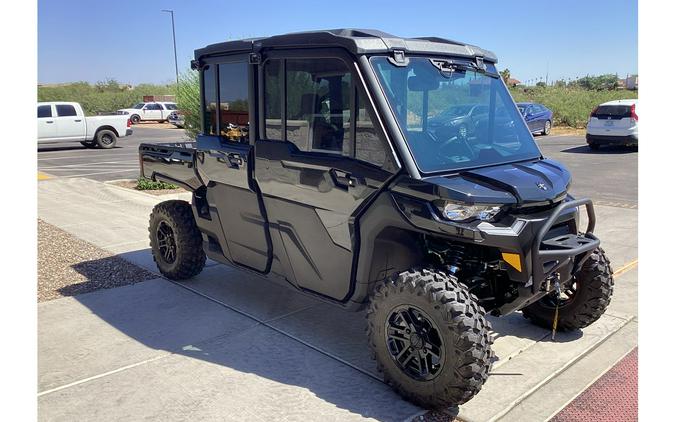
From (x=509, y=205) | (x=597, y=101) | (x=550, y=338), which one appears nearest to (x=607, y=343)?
(x=550, y=338)

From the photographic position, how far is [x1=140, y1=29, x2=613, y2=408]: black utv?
3332 mm

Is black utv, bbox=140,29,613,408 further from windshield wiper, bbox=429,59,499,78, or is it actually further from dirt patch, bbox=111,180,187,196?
dirt patch, bbox=111,180,187,196

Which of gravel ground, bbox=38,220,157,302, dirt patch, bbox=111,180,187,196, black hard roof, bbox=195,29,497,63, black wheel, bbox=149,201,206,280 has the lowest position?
gravel ground, bbox=38,220,157,302

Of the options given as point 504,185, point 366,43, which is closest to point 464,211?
point 504,185

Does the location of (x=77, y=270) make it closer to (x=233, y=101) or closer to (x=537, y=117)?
(x=233, y=101)

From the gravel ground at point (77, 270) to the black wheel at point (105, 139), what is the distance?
51.7ft

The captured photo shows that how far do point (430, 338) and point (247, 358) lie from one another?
1452mm

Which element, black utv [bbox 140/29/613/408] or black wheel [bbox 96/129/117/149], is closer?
black utv [bbox 140/29/613/408]

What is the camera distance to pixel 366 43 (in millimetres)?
3607

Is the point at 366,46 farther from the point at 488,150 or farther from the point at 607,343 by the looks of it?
the point at 607,343

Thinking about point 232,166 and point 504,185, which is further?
point 232,166

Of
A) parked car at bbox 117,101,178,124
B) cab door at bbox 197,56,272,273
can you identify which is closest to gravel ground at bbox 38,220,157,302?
cab door at bbox 197,56,272,273

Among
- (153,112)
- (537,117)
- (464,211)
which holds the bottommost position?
(464,211)

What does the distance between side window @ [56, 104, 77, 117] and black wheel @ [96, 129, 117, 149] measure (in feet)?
3.96
